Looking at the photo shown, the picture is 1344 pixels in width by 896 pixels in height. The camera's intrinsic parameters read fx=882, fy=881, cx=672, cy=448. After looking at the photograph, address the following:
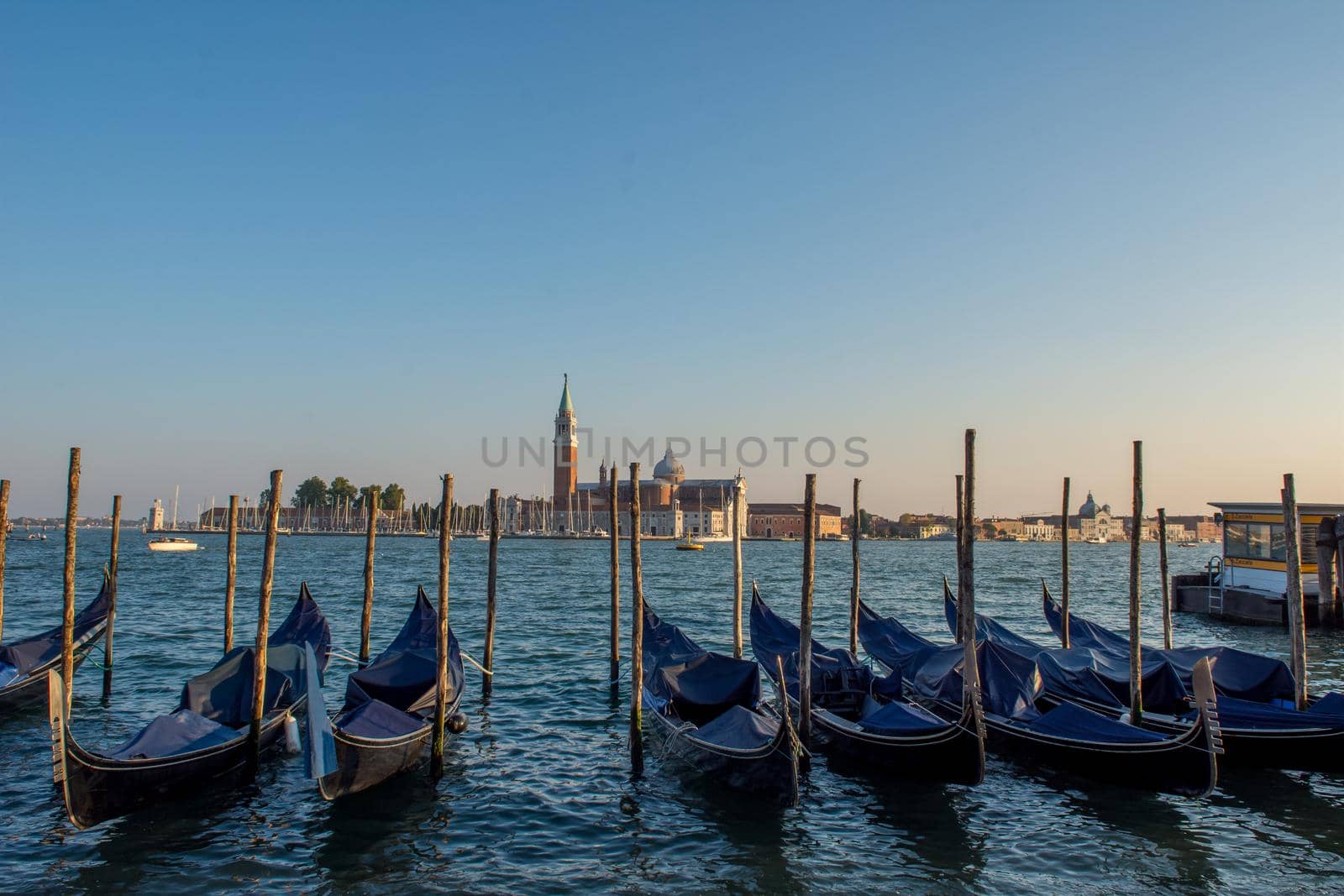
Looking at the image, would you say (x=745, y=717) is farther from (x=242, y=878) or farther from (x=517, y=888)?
(x=242, y=878)

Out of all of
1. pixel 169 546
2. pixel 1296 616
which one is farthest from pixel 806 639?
pixel 169 546

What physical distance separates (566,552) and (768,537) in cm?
6320

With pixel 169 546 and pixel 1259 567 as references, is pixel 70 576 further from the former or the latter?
pixel 169 546

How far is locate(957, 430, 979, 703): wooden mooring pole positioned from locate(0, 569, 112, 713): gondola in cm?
1213

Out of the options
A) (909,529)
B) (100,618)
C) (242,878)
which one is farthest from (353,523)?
(242,878)

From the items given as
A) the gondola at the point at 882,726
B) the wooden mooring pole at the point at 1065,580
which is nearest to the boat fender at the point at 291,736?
the gondola at the point at 882,726

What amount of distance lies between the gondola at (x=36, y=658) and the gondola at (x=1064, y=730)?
40.2 ft

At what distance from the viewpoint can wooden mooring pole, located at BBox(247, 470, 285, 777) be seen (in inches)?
370

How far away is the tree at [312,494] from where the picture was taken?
450ft

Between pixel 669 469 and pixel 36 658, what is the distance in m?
119

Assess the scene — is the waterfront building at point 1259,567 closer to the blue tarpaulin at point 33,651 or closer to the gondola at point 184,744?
the gondola at point 184,744

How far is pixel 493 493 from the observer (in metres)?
15.2

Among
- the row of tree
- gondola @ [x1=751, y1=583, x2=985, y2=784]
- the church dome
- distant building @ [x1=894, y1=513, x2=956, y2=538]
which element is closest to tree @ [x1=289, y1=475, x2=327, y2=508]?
the row of tree

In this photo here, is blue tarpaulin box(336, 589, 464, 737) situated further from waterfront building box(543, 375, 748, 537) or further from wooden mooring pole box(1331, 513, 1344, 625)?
waterfront building box(543, 375, 748, 537)
